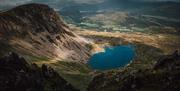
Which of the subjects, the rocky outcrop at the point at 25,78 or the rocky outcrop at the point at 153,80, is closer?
the rocky outcrop at the point at 153,80

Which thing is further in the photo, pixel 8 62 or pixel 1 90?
pixel 8 62

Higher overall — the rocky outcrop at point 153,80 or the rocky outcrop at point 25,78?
the rocky outcrop at point 153,80

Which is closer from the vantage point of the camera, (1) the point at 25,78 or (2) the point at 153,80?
(2) the point at 153,80

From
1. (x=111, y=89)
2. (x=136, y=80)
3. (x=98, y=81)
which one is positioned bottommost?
(x=98, y=81)

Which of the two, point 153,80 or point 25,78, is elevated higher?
point 153,80

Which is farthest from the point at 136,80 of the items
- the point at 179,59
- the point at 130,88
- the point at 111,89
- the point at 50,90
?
the point at 50,90

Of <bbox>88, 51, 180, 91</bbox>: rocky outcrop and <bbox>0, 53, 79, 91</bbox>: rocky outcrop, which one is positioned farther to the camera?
<bbox>0, 53, 79, 91</bbox>: rocky outcrop

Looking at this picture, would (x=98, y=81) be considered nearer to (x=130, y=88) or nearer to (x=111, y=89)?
(x=111, y=89)

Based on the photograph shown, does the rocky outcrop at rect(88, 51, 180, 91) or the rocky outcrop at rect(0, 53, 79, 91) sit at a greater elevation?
the rocky outcrop at rect(88, 51, 180, 91)
